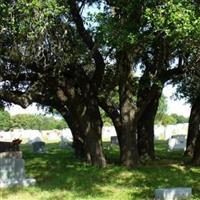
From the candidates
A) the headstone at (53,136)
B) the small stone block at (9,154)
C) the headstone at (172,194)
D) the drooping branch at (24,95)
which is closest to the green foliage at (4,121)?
the headstone at (53,136)

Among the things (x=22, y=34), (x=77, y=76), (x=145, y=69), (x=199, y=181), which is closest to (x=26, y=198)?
(x=22, y=34)

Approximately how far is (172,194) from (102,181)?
14.2ft

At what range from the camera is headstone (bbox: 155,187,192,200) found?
13.8m

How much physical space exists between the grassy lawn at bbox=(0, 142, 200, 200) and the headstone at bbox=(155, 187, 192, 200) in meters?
0.65

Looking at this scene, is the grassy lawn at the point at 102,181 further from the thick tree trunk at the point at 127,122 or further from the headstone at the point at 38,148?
the headstone at the point at 38,148

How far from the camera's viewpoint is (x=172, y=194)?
543 inches

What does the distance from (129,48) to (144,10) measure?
2141mm

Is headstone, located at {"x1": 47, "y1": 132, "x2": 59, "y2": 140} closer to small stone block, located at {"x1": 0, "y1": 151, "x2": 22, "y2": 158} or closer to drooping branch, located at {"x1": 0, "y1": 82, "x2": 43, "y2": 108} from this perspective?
drooping branch, located at {"x1": 0, "y1": 82, "x2": 43, "y2": 108}

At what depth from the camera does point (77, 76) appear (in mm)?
21188

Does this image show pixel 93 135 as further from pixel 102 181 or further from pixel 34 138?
pixel 34 138

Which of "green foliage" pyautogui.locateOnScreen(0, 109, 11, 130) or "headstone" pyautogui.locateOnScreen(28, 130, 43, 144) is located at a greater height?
"green foliage" pyautogui.locateOnScreen(0, 109, 11, 130)

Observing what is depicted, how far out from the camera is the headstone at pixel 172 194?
13781 mm

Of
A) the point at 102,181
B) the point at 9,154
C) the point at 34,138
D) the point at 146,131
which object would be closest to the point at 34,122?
the point at 34,138

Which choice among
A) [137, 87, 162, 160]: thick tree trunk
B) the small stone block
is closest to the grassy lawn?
the small stone block
